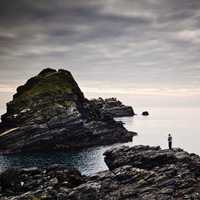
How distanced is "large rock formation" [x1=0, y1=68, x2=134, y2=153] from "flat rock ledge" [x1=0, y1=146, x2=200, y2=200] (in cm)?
7506

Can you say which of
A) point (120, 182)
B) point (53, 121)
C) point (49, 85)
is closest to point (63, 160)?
point (53, 121)

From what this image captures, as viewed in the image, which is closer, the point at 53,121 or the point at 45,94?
the point at 53,121

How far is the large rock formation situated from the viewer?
479ft

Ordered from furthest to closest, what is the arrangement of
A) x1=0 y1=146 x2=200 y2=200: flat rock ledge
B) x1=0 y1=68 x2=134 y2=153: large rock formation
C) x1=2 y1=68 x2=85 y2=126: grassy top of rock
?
x1=2 y1=68 x2=85 y2=126: grassy top of rock < x1=0 y1=68 x2=134 y2=153: large rock formation < x1=0 y1=146 x2=200 y2=200: flat rock ledge

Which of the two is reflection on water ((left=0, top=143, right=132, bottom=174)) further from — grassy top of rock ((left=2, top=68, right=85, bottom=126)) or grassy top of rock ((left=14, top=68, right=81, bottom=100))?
grassy top of rock ((left=14, top=68, right=81, bottom=100))

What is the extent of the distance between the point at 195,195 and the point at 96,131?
113 meters

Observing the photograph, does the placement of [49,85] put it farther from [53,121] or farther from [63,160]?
[63,160]

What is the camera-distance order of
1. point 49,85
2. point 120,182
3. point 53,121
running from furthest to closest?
point 49,85, point 53,121, point 120,182

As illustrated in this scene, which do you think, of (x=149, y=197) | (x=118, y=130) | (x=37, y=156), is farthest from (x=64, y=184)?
(x=118, y=130)

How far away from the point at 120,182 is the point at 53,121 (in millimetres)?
89352

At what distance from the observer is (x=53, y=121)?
14988cm

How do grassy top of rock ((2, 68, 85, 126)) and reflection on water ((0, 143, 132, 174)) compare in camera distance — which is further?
grassy top of rock ((2, 68, 85, 126))

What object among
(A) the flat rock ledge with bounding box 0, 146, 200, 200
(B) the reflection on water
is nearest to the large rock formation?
(B) the reflection on water

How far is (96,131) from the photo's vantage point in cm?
16600
